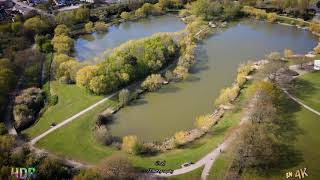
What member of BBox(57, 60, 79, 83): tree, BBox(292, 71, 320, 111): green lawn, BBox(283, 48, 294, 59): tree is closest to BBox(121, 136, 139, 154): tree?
BBox(57, 60, 79, 83): tree

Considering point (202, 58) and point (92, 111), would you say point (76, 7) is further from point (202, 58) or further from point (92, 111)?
point (92, 111)

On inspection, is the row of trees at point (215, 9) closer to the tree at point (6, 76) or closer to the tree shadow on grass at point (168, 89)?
the tree shadow on grass at point (168, 89)

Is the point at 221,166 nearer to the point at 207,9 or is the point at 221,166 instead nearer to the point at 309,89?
the point at 309,89

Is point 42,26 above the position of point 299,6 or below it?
below

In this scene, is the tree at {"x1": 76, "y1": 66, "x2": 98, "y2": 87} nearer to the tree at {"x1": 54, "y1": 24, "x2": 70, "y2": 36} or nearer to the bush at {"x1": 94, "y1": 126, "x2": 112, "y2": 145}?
the bush at {"x1": 94, "y1": 126, "x2": 112, "y2": 145}

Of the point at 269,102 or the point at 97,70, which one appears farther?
the point at 97,70

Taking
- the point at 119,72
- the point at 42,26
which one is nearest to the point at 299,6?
the point at 119,72
